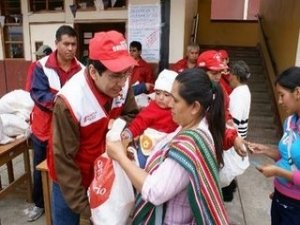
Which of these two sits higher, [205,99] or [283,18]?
[283,18]

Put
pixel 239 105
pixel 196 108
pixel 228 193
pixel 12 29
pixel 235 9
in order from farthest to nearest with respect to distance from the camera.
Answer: pixel 235 9 < pixel 12 29 < pixel 228 193 < pixel 239 105 < pixel 196 108

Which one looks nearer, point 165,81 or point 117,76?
point 117,76

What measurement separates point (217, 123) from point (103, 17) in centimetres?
467

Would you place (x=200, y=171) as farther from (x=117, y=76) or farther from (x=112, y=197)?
(x=117, y=76)

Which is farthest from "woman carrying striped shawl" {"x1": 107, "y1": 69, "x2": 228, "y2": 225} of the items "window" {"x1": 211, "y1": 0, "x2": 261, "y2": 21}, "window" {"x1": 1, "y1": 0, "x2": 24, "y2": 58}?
"window" {"x1": 211, "y1": 0, "x2": 261, "y2": 21}

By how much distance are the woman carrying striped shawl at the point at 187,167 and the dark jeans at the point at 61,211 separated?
0.48 metres

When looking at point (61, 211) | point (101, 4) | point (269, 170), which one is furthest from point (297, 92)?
point (101, 4)

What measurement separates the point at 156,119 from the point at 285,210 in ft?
4.00

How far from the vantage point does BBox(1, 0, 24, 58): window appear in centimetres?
613

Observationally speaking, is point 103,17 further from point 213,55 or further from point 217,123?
point 217,123

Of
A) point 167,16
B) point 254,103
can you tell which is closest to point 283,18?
point 254,103

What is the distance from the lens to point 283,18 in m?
6.07

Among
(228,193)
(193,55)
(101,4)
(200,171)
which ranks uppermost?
(101,4)

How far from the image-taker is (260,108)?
6336 mm
